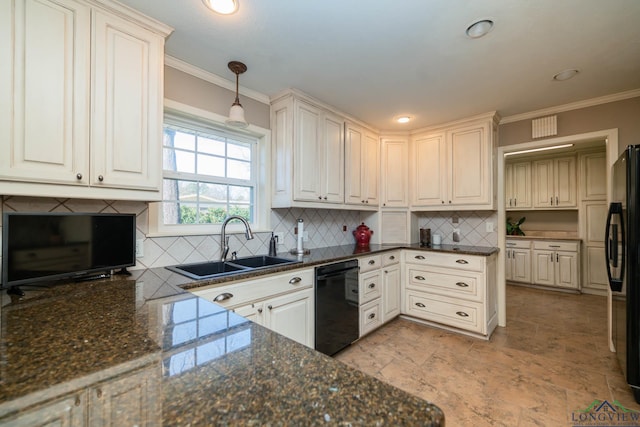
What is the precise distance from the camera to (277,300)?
6.38 ft

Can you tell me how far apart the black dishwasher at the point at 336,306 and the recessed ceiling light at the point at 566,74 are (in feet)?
7.44

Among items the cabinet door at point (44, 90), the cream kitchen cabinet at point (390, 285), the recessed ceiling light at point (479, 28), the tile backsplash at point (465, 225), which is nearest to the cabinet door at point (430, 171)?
the tile backsplash at point (465, 225)

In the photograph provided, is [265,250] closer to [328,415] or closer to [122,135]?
[122,135]

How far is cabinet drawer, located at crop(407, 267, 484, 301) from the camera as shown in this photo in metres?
2.75

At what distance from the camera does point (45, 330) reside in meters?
0.83

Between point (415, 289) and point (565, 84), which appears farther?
point (415, 289)

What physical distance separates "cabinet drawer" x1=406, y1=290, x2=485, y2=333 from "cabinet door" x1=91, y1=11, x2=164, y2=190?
286 cm

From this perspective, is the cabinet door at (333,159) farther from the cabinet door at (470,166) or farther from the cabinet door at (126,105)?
the cabinet door at (126,105)

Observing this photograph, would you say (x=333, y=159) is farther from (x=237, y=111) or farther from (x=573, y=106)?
(x=573, y=106)

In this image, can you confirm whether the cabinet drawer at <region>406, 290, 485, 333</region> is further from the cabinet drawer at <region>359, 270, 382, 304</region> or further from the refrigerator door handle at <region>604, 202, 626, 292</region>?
the refrigerator door handle at <region>604, 202, 626, 292</region>

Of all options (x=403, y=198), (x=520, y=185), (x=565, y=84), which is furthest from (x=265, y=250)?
(x=520, y=185)

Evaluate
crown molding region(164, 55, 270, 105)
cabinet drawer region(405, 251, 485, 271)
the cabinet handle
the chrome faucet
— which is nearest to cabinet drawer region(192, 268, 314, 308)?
the cabinet handle

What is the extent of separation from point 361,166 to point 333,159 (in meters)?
0.53

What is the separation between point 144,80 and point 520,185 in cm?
597
